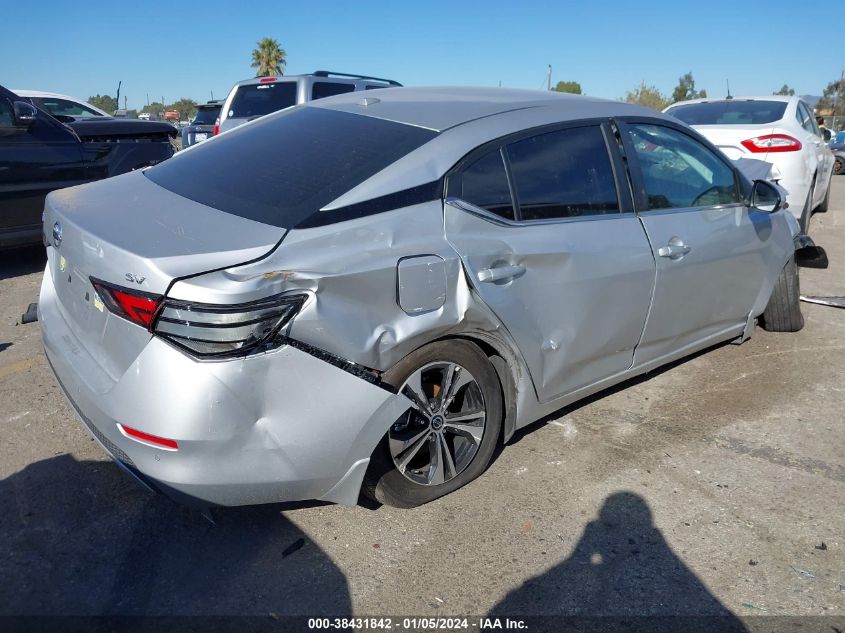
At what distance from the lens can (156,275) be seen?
221cm

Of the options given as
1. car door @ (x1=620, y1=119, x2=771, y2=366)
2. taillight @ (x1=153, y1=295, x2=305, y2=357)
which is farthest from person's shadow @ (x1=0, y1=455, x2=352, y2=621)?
car door @ (x1=620, y1=119, x2=771, y2=366)

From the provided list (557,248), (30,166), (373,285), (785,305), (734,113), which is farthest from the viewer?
(734,113)

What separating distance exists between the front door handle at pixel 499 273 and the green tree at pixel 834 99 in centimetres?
6229

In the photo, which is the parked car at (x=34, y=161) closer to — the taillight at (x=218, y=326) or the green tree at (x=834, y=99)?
the taillight at (x=218, y=326)

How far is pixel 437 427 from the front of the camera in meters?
2.86

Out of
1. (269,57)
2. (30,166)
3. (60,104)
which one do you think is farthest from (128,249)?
(269,57)

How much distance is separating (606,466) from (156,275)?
7.37ft

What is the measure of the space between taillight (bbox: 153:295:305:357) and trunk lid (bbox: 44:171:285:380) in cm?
9

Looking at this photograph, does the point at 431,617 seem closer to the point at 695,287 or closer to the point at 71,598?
the point at 71,598

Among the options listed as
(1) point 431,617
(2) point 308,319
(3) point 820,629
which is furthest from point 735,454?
(2) point 308,319

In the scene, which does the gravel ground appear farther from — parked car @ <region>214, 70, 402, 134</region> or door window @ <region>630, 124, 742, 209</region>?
parked car @ <region>214, 70, 402, 134</region>

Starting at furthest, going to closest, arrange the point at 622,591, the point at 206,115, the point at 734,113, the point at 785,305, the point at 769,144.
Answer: the point at 206,115 < the point at 734,113 < the point at 769,144 < the point at 785,305 < the point at 622,591

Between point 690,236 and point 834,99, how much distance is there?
75.8m

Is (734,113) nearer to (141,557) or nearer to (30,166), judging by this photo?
(30,166)
